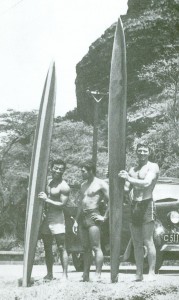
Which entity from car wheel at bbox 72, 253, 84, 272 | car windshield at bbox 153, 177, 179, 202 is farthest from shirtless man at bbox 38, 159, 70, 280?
car wheel at bbox 72, 253, 84, 272

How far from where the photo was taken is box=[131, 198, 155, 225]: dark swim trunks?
7.86 m

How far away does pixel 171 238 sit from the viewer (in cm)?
1198

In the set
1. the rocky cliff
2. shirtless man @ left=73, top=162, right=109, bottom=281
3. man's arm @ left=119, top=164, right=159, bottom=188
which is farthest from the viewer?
the rocky cliff

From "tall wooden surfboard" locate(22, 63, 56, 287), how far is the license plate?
13.0ft

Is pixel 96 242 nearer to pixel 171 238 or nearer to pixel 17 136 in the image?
pixel 171 238

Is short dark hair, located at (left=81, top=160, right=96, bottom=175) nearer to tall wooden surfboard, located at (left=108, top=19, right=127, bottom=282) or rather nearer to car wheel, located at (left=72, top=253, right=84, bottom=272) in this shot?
tall wooden surfboard, located at (left=108, top=19, right=127, bottom=282)

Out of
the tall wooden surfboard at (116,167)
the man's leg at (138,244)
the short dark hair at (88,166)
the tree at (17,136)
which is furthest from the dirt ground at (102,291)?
the tree at (17,136)

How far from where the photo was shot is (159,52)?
67.3 metres

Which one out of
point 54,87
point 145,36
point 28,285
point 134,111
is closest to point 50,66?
point 54,87

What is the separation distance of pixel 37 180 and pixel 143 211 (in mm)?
1320

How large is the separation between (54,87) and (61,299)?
8.93 feet

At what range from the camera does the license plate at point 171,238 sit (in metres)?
11.9

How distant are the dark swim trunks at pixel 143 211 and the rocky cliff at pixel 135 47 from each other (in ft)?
178

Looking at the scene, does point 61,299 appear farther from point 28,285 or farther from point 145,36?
point 145,36
